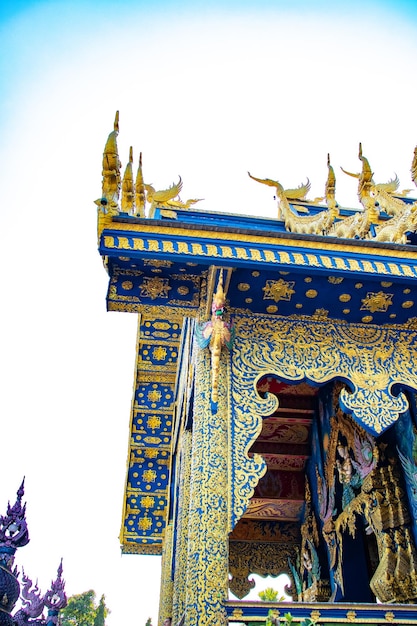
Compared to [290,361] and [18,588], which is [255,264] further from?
[18,588]

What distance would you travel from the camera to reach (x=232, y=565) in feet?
33.5

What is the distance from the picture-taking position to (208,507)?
4.71 metres

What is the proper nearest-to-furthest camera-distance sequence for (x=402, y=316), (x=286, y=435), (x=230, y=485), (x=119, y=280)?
(x=230, y=485), (x=119, y=280), (x=402, y=316), (x=286, y=435)

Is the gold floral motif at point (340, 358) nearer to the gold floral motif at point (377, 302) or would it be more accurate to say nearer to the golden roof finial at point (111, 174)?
the gold floral motif at point (377, 302)

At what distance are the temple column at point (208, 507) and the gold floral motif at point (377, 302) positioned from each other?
5.13 feet

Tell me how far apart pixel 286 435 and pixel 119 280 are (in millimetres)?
4644

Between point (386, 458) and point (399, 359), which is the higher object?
point (399, 359)

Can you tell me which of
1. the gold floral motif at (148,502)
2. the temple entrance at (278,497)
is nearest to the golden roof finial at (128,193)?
the temple entrance at (278,497)

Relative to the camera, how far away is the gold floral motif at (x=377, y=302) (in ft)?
19.3

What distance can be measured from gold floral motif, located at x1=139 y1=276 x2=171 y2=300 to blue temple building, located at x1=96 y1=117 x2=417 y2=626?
0.03ft

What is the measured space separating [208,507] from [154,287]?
2.17 metres

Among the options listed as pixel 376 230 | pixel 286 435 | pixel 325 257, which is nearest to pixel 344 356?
pixel 325 257

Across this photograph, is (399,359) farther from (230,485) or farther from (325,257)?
(230,485)

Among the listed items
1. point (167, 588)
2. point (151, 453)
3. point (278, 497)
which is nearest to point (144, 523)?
point (151, 453)
